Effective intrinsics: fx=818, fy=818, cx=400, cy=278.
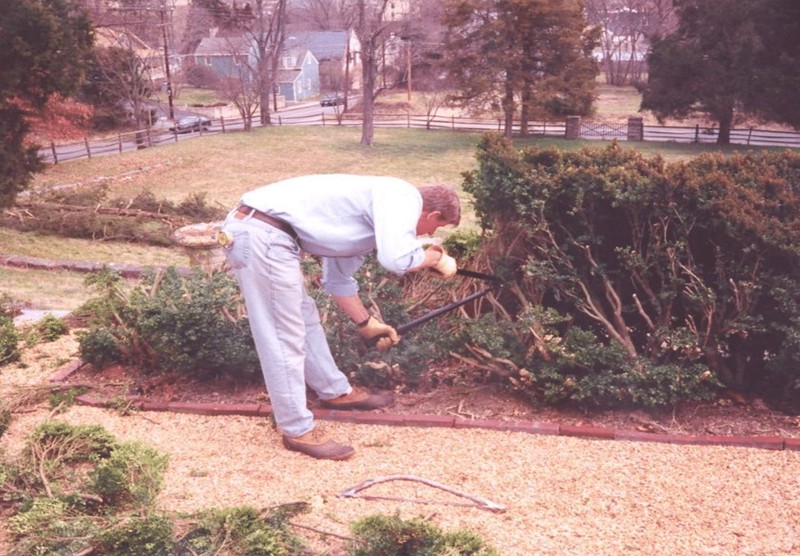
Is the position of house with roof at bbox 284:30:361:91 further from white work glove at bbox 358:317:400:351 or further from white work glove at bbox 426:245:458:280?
white work glove at bbox 426:245:458:280

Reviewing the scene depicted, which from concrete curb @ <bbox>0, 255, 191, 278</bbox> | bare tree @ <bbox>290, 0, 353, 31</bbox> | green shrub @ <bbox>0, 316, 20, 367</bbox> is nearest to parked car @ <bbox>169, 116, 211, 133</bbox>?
bare tree @ <bbox>290, 0, 353, 31</bbox>

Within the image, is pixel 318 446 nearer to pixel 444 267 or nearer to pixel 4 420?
pixel 444 267

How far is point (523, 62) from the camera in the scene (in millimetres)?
30109

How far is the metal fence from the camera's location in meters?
28.5

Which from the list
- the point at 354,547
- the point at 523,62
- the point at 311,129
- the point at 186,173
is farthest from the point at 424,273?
the point at 311,129

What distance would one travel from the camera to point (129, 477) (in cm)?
343

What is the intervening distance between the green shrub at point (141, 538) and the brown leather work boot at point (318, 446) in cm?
108

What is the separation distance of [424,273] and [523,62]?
2604 cm

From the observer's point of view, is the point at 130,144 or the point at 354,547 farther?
the point at 130,144

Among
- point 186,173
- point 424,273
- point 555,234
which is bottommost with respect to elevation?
point 186,173

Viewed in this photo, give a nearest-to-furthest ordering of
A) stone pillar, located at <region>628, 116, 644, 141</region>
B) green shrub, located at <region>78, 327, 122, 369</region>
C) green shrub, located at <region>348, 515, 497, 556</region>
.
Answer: green shrub, located at <region>348, 515, 497, 556</region>
green shrub, located at <region>78, 327, 122, 369</region>
stone pillar, located at <region>628, 116, 644, 141</region>

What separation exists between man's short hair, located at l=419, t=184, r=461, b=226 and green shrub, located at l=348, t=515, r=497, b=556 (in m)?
1.47

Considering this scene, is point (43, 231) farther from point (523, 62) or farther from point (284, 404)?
point (523, 62)

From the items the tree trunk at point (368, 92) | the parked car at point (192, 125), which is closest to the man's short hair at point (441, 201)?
the tree trunk at point (368, 92)
